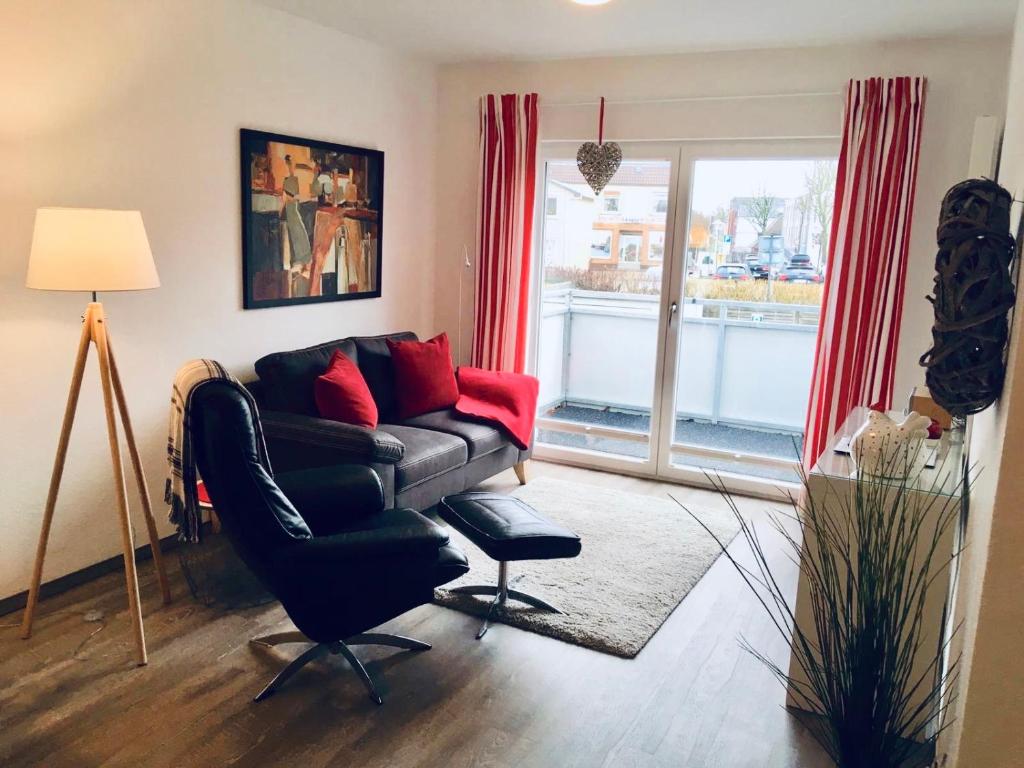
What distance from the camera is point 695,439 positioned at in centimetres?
514

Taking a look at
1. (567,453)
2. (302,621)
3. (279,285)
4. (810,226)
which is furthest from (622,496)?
(302,621)

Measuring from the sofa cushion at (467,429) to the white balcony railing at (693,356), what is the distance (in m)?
1.04

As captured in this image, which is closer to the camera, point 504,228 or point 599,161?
point 599,161

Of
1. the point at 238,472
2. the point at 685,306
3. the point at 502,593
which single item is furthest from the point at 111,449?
the point at 685,306

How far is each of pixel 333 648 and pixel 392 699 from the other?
0.29 meters

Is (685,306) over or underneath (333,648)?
over

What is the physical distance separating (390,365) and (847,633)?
3.32 metres

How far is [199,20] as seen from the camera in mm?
3627

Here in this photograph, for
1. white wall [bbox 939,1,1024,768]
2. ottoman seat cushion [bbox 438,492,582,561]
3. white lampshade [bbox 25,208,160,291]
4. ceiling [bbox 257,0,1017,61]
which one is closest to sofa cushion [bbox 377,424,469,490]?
ottoman seat cushion [bbox 438,492,582,561]

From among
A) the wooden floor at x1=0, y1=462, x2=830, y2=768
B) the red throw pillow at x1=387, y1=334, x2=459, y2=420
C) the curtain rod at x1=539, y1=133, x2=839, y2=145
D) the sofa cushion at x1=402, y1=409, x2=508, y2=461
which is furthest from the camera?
the red throw pillow at x1=387, y1=334, x2=459, y2=420

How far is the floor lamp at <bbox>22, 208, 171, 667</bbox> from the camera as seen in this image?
2.70m

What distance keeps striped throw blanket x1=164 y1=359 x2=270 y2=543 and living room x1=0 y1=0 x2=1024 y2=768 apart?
0.06 ft

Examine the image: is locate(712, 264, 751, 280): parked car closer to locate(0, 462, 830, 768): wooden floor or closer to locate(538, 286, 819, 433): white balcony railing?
locate(538, 286, 819, 433): white balcony railing

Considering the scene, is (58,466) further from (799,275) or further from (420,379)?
(799,275)
